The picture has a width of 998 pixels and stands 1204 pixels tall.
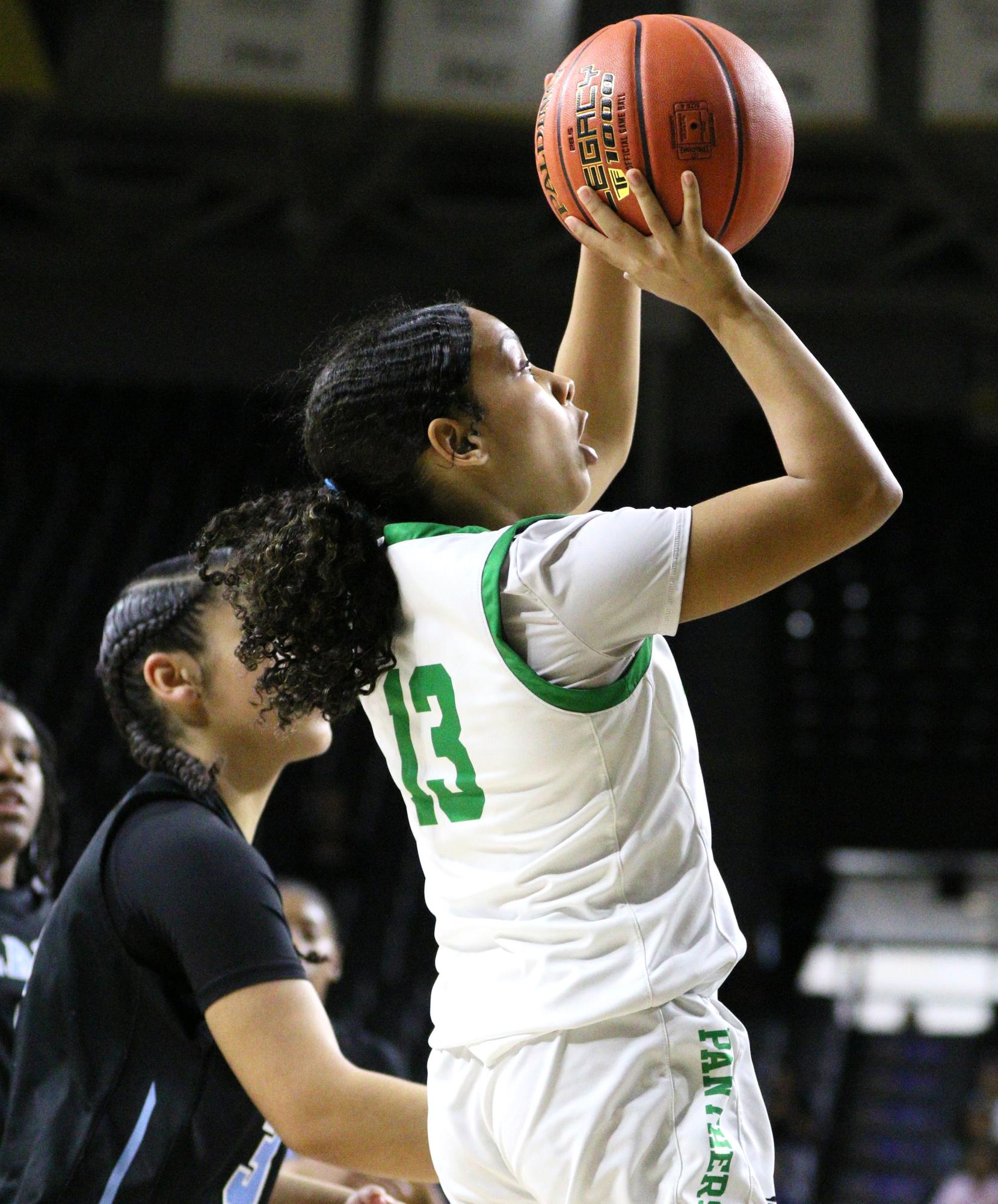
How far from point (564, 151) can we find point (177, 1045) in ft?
3.64

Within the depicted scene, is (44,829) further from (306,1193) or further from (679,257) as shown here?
(679,257)

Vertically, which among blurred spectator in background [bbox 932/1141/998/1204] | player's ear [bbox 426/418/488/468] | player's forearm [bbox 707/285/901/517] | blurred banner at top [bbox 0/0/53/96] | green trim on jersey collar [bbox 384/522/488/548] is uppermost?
blurred banner at top [bbox 0/0/53/96]

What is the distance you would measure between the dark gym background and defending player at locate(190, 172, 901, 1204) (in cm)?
683

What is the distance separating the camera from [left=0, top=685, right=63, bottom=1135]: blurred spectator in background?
2.51 meters

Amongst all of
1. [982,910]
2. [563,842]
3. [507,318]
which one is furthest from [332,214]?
[563,842]

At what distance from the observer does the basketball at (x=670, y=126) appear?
1.67 metres

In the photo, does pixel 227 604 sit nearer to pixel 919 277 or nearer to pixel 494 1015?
pixel 494 1015

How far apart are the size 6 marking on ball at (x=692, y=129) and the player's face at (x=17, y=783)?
1.64 m

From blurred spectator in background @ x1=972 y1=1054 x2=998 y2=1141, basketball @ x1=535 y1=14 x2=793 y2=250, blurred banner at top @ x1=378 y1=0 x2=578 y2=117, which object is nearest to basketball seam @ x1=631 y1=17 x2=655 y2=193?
basketball @ x1=535 y1=14 x2=793 y2=250

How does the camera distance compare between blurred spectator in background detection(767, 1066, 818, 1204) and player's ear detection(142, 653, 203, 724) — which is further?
blurred spectator in background detection(767, 1066, 818, 1204)

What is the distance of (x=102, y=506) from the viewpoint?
1077 cm

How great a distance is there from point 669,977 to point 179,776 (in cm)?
80

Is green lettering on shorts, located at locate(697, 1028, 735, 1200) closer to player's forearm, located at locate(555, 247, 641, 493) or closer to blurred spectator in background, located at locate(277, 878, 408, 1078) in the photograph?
player's forearm, located at locate(555, 247, 641, 493)

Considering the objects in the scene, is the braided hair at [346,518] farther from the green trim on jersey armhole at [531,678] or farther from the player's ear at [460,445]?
the green trim on jersey armhole at [531,678]
